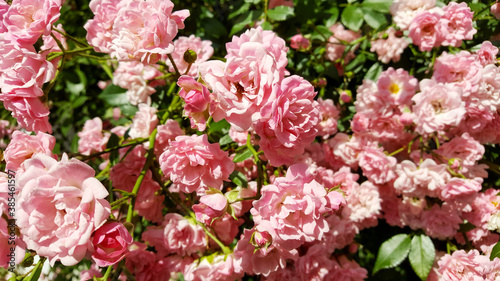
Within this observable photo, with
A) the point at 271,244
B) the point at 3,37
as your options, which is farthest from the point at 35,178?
the point at 271,244

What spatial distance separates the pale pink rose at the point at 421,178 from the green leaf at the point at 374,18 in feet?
1.61

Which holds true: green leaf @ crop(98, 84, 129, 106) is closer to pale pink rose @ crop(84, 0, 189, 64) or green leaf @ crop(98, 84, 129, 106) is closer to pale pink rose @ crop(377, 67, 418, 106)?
pale pink rose @ crop(84, 0, 189, 64)

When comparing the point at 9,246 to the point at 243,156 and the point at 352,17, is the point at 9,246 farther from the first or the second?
the point at 352,17

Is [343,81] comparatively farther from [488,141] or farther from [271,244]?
[271,244]

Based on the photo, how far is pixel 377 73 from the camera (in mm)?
1331

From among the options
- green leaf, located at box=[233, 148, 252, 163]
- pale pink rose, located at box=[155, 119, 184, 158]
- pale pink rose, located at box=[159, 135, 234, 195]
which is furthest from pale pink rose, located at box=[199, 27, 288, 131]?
pale pink rose, located at box=[155, 119, 184, 158]

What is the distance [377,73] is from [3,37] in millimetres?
1156

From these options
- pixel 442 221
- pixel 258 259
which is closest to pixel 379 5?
pixel 442 221

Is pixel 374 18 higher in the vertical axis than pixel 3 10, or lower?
lower

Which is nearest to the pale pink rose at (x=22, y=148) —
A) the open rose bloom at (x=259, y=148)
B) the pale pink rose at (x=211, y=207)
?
the open rose bloom at (x=259, y=148)

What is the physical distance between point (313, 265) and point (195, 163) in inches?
19.8

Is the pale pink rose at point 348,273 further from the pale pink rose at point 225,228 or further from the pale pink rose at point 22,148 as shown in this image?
the pale pink rose at point 22,148

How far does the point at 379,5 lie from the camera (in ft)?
4.13

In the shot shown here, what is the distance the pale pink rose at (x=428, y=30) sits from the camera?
106 cm
